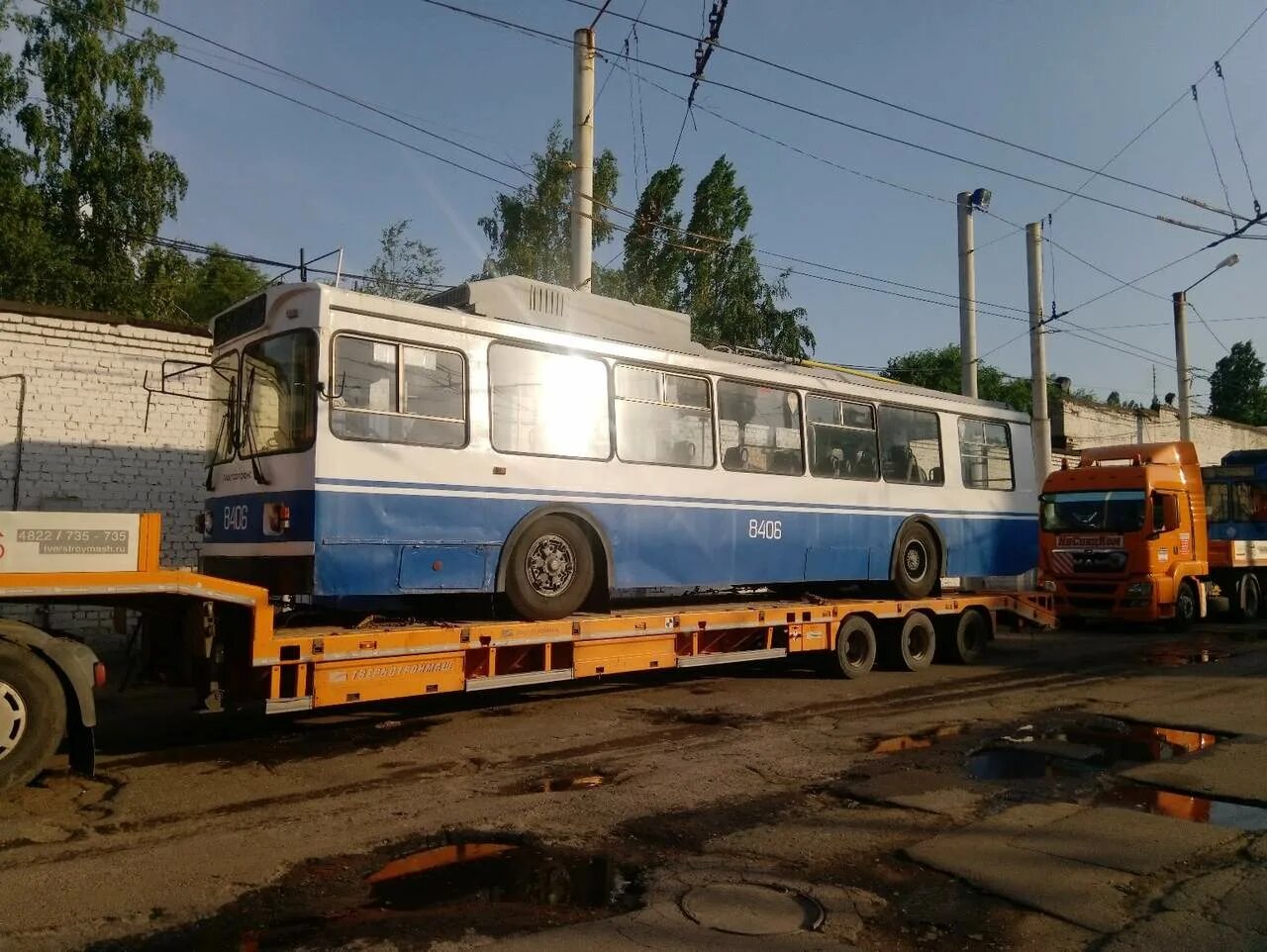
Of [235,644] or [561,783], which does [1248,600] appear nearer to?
[561,783]

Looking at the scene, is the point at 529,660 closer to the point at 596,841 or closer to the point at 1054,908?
the point at 596,841

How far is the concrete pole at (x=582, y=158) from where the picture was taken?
14.7m

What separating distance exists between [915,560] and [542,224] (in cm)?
1741

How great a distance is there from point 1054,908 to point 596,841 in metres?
2.39

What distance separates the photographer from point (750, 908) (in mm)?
4500

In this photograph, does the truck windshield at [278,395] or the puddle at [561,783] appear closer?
the puddle at [561,783]

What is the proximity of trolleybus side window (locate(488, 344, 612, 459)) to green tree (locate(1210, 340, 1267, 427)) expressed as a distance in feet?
205

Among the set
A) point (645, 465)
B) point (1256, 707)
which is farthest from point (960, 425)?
point (645, 465)

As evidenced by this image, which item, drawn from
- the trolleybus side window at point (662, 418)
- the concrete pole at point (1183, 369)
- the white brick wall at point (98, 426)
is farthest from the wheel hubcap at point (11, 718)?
the concrete pole at point (1183, 369)

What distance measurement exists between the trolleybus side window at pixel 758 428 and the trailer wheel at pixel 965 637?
376 centimetres

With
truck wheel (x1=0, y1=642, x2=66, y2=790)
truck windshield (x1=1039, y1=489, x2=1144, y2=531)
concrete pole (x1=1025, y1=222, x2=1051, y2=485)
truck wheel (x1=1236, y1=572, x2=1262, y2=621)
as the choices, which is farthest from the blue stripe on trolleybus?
truck wheel (x1=1236, y1=572, x2=1262, y2=621)

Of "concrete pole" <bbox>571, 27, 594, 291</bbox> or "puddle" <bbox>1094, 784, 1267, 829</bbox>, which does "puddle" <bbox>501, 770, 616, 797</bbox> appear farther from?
"concrete pole" <bbox>571, 27, 594, 291</bbox>

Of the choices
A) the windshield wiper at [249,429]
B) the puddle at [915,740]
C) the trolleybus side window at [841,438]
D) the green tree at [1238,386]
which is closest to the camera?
the windshield wiper at [249,429]

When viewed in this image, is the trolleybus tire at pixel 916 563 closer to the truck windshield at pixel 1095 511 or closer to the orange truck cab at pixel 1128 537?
the orange truck cab at pixel 1128 537
